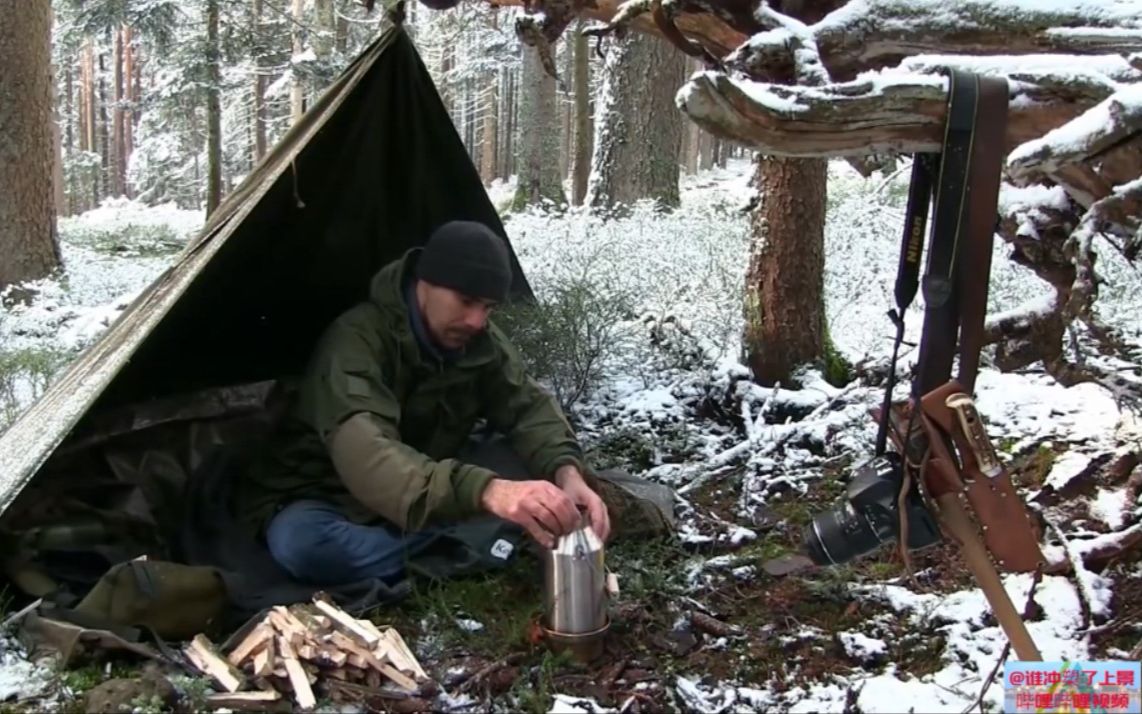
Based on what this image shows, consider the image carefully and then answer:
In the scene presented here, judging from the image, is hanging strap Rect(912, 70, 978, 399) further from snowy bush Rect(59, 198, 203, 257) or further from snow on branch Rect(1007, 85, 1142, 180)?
snowy bush Rect(59, 198, 203, 257)

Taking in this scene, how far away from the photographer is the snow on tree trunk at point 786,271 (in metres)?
4.55

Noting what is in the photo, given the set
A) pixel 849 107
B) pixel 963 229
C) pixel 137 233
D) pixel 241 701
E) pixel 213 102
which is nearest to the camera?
pixel 963 229

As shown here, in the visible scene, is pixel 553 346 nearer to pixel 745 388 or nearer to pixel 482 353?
pixel 745 388

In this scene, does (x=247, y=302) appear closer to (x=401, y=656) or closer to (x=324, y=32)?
(x=401, y=656)

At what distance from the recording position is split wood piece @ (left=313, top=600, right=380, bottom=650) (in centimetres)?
256

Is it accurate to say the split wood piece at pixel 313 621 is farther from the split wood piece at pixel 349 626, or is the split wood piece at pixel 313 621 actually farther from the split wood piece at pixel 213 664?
the split wood piece at pixel 213 664

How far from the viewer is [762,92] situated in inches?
87.9

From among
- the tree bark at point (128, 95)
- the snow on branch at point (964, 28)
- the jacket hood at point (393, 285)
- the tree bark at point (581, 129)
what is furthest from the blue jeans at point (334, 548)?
the tree bark at point (128, 95)

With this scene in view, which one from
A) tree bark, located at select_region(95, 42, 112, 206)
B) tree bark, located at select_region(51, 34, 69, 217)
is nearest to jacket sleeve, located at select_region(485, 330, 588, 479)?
tree bark, located at select_region(51, 34, 69, 217)

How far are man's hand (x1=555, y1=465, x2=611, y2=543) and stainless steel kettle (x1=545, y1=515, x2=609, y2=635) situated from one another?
0.04m

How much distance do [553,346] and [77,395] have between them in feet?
7.25

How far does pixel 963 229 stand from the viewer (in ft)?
6.76

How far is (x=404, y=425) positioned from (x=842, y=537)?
170 cm

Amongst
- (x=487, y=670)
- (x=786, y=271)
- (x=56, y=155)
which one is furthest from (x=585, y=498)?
(x=56, y=155)
